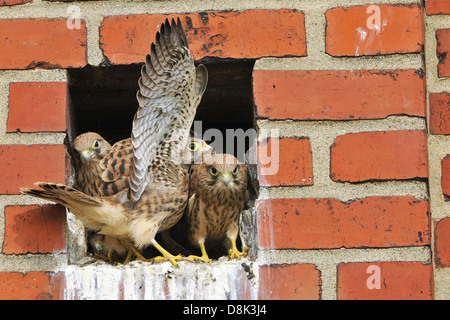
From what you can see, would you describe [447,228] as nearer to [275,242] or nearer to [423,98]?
[423,98]

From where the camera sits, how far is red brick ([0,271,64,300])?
1.78m

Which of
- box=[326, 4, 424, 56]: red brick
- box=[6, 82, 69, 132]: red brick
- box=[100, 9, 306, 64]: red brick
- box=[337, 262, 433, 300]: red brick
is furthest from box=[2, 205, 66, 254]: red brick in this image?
box=[326, 4, 424, 56]: red brick

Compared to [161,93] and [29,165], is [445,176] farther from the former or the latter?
[29,165]

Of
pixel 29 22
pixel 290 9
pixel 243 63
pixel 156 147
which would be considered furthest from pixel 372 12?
pixel 29 22

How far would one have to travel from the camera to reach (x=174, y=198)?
7.09 feet

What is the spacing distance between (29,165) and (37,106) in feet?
0.53

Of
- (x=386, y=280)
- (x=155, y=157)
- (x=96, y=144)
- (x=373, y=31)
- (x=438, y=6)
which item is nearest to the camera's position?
(x=386, y=280)

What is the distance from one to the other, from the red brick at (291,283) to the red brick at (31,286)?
523 millimetres

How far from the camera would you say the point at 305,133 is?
6.07 ft

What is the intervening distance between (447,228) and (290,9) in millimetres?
729

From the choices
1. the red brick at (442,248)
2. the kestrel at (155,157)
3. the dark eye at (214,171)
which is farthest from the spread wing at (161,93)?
the red brick at (442,248)

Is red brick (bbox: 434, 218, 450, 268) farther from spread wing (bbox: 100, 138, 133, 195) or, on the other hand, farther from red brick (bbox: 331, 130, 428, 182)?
spread wing (bbox: 100, 138, 133, 195)

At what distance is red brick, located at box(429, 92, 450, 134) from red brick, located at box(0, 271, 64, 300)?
1.09m

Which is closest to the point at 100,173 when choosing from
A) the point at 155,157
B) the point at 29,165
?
the point at 155,157
